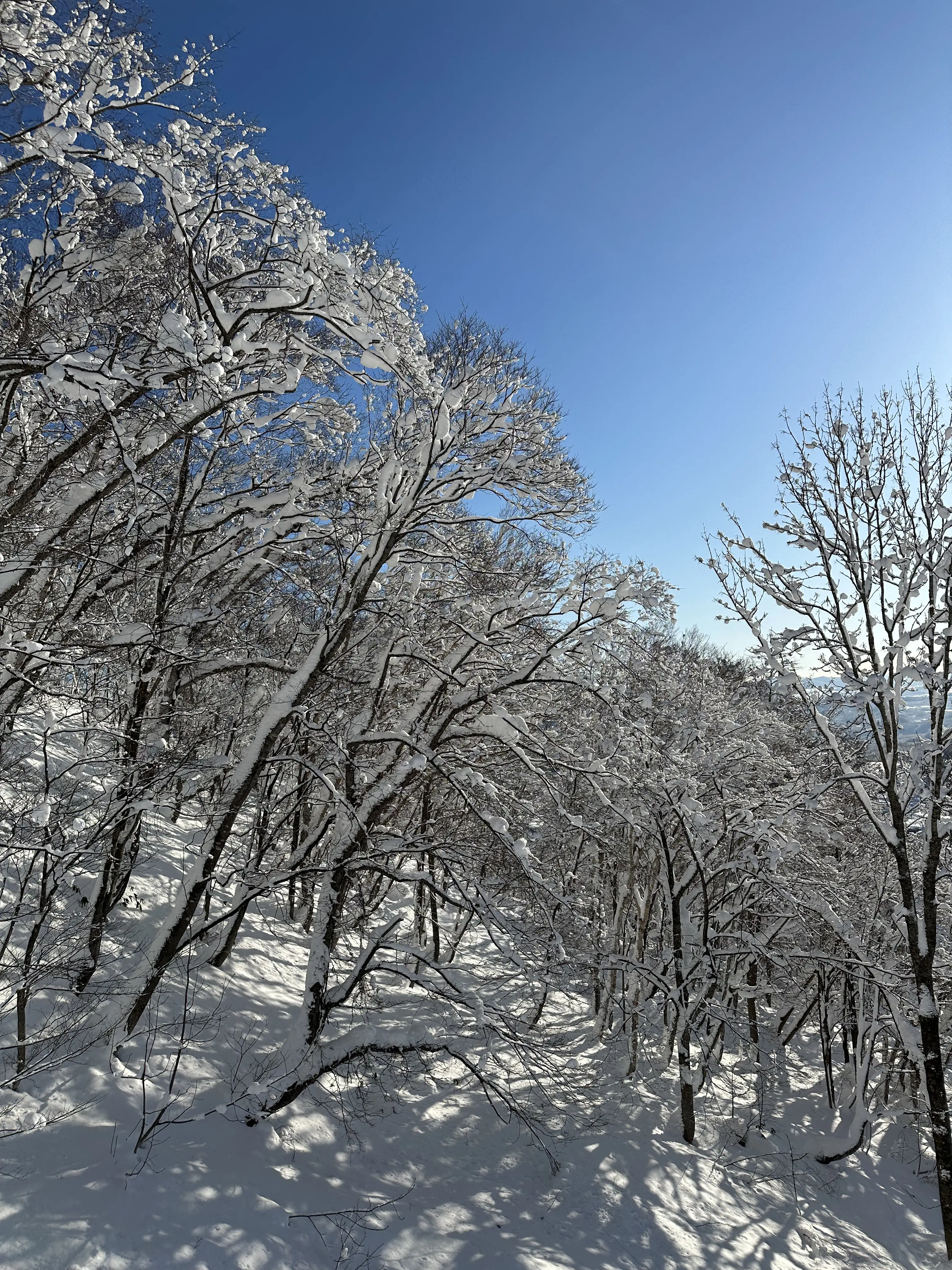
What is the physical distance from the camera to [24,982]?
5.43 metres

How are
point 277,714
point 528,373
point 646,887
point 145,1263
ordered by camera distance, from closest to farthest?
point 145,1263
point 277,714
point 528,373
point 646,887

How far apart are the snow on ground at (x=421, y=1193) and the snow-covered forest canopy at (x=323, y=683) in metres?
0.17

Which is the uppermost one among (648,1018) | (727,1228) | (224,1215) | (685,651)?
(685,651)

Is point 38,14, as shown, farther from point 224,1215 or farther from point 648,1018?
point 648,1018

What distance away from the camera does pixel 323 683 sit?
350 inches

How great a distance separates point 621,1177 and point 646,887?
17.9ft

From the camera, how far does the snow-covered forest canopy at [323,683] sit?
484 cm

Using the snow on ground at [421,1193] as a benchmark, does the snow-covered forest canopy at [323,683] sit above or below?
above

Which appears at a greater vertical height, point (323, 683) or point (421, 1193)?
point (323, 683)

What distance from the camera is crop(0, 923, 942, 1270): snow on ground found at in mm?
5148

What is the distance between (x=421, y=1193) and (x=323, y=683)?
6.25 m

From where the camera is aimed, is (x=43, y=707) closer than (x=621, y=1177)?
Yes

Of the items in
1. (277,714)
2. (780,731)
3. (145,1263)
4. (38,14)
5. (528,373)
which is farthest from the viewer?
(780,731)

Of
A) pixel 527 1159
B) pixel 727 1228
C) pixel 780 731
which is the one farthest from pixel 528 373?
pixel 727 1228
